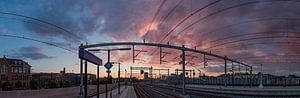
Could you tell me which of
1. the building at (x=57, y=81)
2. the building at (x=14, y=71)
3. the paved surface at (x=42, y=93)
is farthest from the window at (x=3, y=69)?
the paved surface at (x=42, y=93)

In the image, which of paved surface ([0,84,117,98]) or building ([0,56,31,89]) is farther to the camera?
building ([0,56,31,89])

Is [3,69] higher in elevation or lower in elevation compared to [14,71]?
higher

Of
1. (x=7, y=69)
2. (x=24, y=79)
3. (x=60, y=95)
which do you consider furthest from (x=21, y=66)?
(x=60, y=95)

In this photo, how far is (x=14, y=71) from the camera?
102500mm

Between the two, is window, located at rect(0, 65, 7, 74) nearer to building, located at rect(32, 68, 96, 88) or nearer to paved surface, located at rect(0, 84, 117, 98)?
building, located at rect(32, 68, 96, 88)

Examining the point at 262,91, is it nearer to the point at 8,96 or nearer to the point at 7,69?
the point at 8,96

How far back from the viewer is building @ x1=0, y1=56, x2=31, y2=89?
9131 cm

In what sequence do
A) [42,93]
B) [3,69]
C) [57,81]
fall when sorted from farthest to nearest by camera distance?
1. [3,69]
2. [57,81]
3. [42,93]

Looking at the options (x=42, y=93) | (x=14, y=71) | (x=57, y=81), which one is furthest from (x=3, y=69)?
(x=42, y=93)

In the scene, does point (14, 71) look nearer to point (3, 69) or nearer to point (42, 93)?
point (3, 69)

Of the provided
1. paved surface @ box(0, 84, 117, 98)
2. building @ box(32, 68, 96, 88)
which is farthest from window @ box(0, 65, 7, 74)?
paved surface @ box(0, 84, 117, 98)

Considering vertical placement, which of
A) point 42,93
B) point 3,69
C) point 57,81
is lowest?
point 57,81

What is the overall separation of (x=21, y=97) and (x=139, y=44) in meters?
13.4

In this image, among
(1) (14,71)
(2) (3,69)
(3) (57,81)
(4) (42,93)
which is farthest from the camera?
(1) (14,71)
